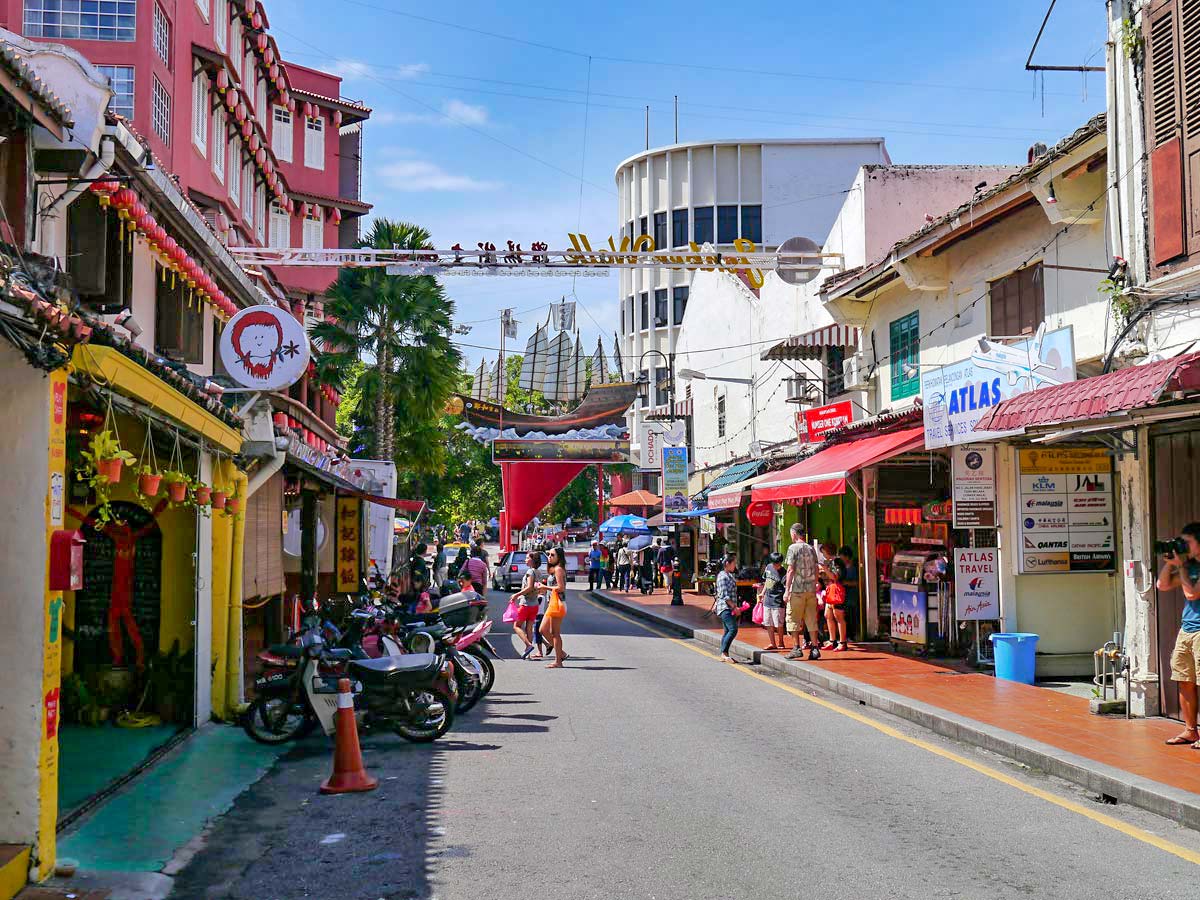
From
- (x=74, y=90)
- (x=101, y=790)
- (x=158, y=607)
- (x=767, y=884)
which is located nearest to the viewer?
(x=767, y=884)

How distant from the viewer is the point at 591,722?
11.6m

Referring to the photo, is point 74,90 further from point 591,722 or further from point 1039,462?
point 1039,462

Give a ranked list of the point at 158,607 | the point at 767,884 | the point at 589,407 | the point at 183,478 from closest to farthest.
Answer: the point at 767,884 → the point at 183,478 → the point at 158,607 → the point at 589,407

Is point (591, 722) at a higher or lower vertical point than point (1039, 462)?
lower

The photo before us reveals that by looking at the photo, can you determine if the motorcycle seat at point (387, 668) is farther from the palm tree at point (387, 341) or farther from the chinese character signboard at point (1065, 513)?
the palm tree at point (387, 341)

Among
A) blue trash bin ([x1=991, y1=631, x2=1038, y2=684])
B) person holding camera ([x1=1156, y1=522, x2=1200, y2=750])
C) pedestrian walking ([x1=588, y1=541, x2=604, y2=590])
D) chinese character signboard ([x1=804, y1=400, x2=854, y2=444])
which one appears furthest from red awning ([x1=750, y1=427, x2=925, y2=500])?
pedestrian walking ([x1=588, y1=541, x2=604, y2=590])

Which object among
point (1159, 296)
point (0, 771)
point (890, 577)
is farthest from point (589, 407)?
point (0, 771)

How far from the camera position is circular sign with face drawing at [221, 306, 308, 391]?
1253 cm

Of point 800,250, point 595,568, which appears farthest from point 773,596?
point 595,568

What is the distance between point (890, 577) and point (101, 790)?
45.1 feet

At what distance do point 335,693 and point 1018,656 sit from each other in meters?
8.49

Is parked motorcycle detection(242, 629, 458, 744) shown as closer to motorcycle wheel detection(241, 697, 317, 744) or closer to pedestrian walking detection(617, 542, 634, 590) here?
motorcycle wheel detection(241, 697, 317, 744)

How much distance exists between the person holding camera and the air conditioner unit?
11.2 m

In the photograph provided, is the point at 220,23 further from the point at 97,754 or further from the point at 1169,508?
the point at 1169,508
